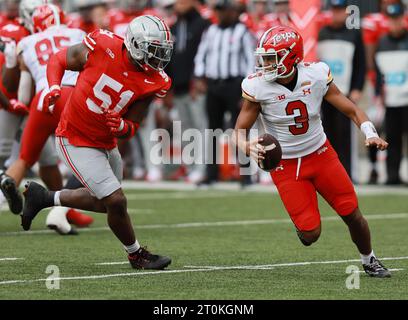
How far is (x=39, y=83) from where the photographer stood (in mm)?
9828

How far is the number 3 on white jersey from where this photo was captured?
303 inches

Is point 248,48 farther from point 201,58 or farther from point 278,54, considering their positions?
point 278,54

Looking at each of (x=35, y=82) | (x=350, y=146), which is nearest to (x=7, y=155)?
(x=35, y=82)

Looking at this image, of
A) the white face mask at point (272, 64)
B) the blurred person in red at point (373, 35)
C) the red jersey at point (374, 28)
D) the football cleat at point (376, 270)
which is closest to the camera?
the football cleat at point (376, 270)

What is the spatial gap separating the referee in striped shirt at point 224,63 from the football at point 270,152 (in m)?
7.46

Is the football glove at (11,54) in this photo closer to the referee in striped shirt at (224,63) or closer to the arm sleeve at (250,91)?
the arm sleeve at (250,91)

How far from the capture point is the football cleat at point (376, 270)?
24.2ft

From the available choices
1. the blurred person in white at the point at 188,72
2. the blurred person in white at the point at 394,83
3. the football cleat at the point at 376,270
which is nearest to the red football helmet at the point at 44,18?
the football cleat at the point at 376,270

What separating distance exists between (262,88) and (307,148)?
507 mm

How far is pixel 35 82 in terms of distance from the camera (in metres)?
10.0

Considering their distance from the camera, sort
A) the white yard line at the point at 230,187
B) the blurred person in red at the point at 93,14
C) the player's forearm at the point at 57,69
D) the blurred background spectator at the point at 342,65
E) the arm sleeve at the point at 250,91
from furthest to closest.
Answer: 1. the blurred person in red at the point at 93,14
2. the blurred background spectator at the point at 342,65
3. the white yard line at the point at 230,187
4. the player's forearm at the point at 57,69
5. the arm sleeve at the point at 250,91

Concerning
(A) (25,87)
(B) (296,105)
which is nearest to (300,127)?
(B) (296,105)

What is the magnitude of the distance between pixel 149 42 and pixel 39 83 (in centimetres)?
252
